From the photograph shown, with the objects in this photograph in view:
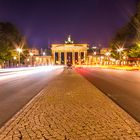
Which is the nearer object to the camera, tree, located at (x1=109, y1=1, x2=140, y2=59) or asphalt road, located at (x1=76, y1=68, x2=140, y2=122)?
asphalt road, located at (x1=76, y1=68, x2=140, y2=122)

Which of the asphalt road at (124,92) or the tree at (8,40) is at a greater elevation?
the tree at (8,40)

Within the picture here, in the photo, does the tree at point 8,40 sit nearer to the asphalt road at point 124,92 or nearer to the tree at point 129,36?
the tree at point 129,36

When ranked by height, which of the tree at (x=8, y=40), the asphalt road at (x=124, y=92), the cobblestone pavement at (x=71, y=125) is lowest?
the asphalt road at (x=124, y=92)

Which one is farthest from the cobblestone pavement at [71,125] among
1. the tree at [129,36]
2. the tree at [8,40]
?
the tree at [8,40]

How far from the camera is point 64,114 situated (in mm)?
11352

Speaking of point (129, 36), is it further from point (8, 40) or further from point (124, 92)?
point (124, 92)

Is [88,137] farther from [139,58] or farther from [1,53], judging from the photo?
[139,58]

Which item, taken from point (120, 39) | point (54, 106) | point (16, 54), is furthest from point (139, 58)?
point (54, 106)

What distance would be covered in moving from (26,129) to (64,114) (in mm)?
2580

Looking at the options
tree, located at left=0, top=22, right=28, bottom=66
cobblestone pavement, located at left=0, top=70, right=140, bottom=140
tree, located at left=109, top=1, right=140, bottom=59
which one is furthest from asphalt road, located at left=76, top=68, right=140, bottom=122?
tree, located at left=0, top=22, right=28, bottom=66

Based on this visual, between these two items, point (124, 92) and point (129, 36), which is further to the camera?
point (129, 36)

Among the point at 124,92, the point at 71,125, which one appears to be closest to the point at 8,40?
the point at 124,92

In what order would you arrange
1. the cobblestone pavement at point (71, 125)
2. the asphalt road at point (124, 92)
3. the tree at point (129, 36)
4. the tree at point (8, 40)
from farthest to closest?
the tree at point (129, 36) < the tree at point (8, 40) < the asphalt road at point (124, 92) < the cobblestone pavement at point (71, 125)

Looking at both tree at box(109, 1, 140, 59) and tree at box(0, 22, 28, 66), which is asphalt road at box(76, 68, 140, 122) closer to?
tree at box(109, 1, 140, 59)
